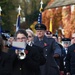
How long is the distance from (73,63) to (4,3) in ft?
143

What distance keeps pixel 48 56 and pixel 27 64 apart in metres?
2.59

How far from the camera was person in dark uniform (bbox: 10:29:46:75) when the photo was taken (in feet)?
21.9

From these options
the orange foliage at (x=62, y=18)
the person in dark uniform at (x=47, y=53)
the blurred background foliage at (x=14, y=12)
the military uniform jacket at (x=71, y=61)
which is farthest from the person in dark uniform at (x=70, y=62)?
the blurred background foliage at (x=14, y=12)

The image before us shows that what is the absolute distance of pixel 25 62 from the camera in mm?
6691

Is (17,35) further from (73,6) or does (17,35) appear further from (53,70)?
(73,6)

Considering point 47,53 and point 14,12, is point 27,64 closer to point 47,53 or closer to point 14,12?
point 47,53

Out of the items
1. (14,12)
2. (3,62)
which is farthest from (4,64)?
(14,12)

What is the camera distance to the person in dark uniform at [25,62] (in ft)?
21.9

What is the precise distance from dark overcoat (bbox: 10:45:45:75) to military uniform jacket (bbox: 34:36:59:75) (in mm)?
2312

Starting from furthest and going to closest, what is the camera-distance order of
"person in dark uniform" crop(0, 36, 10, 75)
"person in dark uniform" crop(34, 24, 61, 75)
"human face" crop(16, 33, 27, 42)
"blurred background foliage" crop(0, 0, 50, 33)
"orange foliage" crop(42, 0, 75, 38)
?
"blurred background foliage" crop(0, 0, 50, 33), "orange foliage" crop(42, 0, 75, 38), "person in dark uniform" crop(34, 24, 61, 75), "human face" crop(16, 33, 27, 42), "person in dark uniform" crop(0, 36, 10, 75)

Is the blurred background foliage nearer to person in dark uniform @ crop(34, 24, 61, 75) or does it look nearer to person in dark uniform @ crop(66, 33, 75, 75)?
person in dark uniform @ crop(66, 33, 75, 75)

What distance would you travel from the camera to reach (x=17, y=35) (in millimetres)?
6945

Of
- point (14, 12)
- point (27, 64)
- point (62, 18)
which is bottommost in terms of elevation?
point (62, 18)

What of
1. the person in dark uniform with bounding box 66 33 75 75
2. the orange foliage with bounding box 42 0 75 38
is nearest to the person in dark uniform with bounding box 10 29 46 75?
the person in dark uniform with bounding box 66 33 75 75
